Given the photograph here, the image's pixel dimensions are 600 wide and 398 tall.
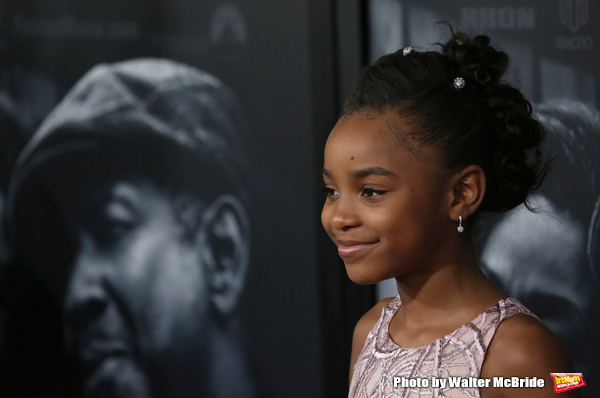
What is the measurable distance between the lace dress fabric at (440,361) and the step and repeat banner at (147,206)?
83 centimetres

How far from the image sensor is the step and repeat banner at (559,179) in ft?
5.76

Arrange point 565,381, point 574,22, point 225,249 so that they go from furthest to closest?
1. point 225,249
2. point 574,22
3. point 565,381

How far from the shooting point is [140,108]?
2.06m

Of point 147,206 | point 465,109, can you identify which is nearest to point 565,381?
point 465,109

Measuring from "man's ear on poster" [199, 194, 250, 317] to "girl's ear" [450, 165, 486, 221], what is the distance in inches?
39.9

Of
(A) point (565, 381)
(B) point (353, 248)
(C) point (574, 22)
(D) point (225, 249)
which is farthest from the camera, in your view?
(D) point (225, 249)

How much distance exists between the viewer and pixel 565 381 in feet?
3.30

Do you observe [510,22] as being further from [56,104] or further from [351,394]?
[56,104]

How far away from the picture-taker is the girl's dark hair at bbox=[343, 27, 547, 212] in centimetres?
112

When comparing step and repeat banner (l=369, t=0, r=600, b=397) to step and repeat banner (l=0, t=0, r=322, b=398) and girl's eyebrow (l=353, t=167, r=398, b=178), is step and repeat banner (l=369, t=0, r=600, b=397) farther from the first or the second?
girl's eyebrow (l=353, t=167, r=398, b=178)

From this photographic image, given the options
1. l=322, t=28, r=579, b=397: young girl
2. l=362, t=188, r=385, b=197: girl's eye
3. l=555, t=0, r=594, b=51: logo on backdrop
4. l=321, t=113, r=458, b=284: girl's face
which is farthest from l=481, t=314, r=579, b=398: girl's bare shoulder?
l=555, t=0, r=594, b=51: logo on backdrop

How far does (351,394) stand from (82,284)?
1157mm

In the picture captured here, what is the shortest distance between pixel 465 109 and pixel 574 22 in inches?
32.7

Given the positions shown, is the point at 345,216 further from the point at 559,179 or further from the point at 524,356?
the point at 559,179
